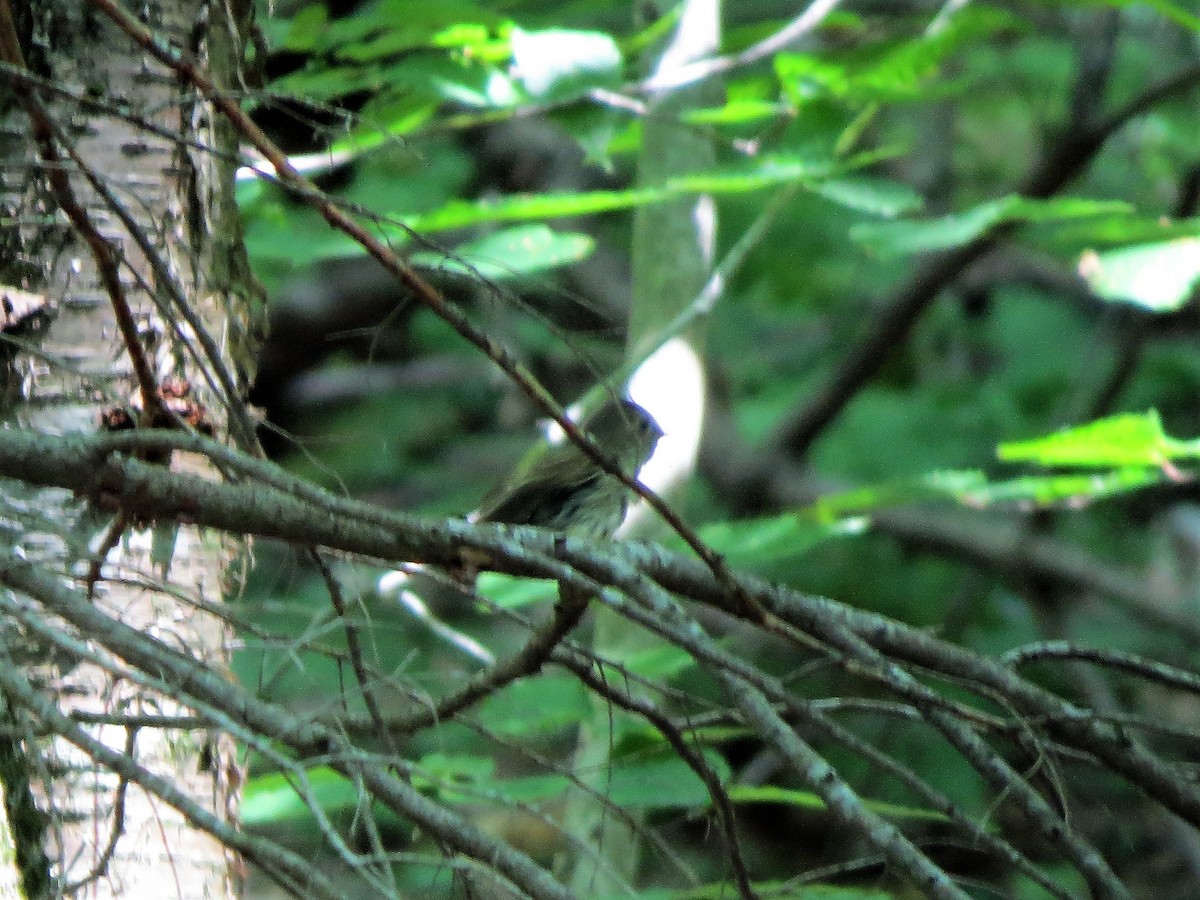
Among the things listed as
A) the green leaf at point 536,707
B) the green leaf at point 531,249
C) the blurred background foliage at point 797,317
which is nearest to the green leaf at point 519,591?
the blurred background foliage at point 797,317

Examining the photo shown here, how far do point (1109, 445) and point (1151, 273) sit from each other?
447 mm

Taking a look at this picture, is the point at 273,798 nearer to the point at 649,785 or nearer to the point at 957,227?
the point at 649,785

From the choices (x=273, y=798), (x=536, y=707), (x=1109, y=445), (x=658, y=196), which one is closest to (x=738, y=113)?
(x=658, y=196)

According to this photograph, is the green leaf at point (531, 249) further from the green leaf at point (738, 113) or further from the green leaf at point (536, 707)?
the green leaf at point (536, 707)

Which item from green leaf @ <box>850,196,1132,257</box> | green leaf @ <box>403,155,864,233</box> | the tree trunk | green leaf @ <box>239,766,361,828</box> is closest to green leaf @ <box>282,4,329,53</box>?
green leaf @ <box>403,155,864,233</box>

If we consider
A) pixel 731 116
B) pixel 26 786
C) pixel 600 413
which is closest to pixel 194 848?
pixel 26 786

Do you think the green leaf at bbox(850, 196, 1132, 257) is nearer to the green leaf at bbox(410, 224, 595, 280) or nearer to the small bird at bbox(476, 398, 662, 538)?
the green leaf at bbox(410, 224, 595, 280)

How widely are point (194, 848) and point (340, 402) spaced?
5.25 meters

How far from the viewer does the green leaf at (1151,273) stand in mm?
2527

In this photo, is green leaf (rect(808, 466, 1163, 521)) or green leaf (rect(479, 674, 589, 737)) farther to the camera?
green leaf (rect(808, 466, 1163, 521))

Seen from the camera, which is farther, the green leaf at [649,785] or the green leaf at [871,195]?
the green leaf at [871,195]

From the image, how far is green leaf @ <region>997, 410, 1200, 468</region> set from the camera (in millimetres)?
2305

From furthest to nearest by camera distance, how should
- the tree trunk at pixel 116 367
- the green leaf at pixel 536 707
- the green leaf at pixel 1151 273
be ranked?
the green leaf at pixel 1151 273, the green leaf at pixel 536 707, the tree trunk at pixel 116 367

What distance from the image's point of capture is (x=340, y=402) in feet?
23.4
